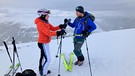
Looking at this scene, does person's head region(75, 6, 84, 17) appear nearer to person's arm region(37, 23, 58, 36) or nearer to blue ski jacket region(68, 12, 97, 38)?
blue ski jacket region(68, 12, 97, 38)

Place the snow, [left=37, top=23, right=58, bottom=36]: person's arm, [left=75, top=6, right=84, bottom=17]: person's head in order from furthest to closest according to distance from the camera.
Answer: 1. the snow
2. [left=75, top=6, right=84, bottom=17]: person's head
3. [left=37, top=23, right=58, bottom=36]: person's arm

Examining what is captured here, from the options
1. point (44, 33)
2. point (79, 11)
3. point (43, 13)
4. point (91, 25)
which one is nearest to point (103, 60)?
point (91, 25)

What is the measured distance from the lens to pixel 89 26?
780cm

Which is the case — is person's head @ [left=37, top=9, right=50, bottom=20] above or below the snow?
above

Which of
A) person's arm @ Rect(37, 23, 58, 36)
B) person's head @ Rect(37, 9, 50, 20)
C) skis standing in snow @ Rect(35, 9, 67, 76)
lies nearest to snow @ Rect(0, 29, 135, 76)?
skis standing in snow @ Rect(35, 9, 67, 76)

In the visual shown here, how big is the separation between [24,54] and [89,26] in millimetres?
4415

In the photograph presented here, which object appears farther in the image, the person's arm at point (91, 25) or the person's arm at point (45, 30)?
the person's arm at point (91, 25)

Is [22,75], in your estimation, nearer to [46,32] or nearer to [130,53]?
[46,32]

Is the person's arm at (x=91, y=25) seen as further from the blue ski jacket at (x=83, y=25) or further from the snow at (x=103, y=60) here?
the snow at (x=103, y=60)

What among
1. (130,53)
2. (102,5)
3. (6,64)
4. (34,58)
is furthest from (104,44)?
(102,5)

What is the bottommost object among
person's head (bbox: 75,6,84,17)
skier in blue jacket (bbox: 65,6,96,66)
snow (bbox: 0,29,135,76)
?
snow (bbox: 0,29,135,76)

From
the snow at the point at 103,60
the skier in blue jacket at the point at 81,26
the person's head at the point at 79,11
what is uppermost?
the person's head at the point at 79,11

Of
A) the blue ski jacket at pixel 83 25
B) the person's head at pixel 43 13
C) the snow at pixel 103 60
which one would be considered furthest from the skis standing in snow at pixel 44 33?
the snow at pixel 103 60

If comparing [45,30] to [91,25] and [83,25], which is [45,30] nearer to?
[83,25]
